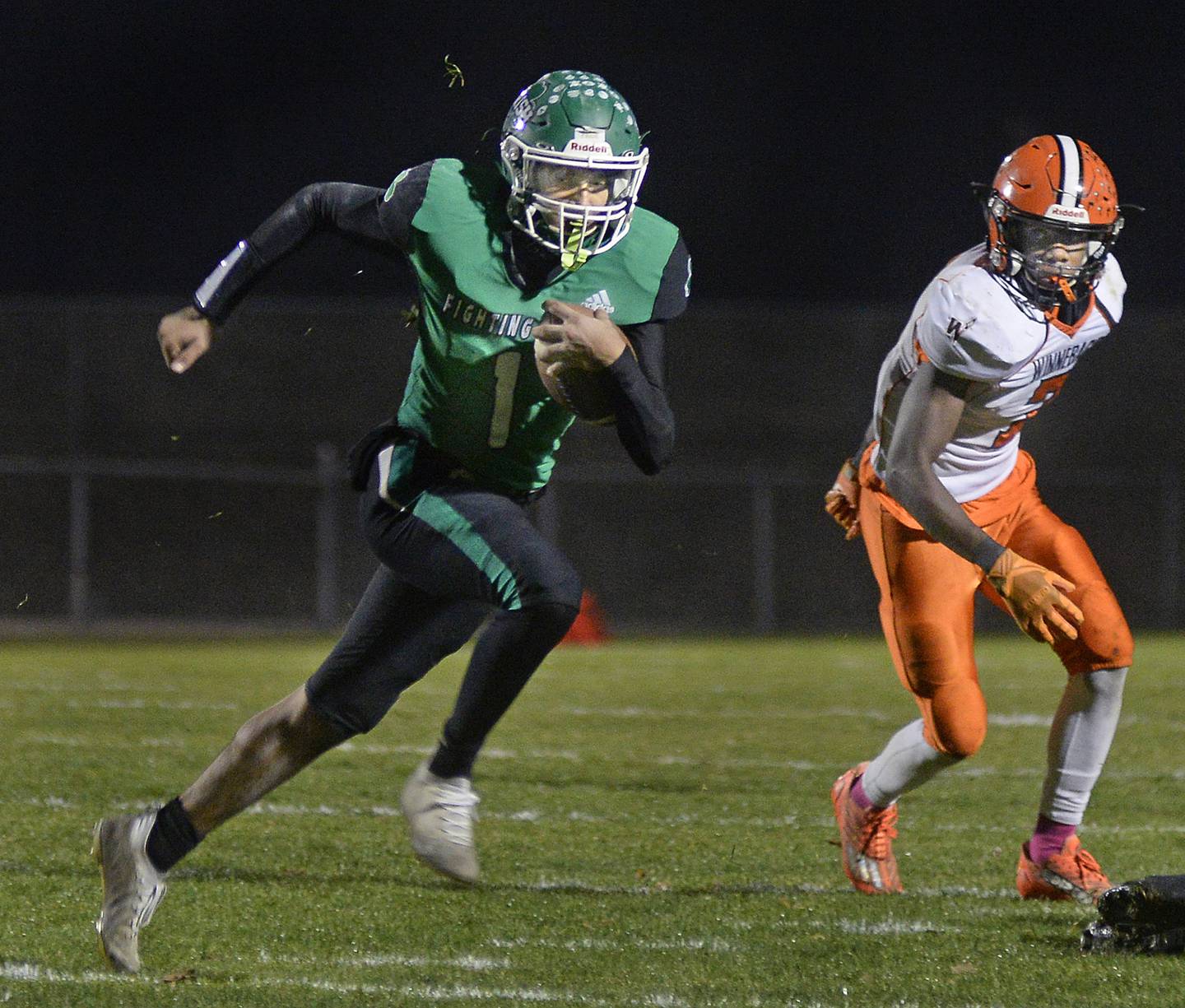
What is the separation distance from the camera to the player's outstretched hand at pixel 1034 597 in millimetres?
3625

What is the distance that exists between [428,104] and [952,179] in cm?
669

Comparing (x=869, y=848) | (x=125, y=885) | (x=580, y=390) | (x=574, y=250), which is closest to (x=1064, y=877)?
(x=869, y=848)

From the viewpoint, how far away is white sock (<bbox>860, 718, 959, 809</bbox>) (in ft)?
13.8

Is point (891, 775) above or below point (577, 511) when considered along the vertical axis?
above

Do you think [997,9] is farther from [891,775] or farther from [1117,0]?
[891,775]

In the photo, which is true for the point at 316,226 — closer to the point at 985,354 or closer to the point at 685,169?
the point at 985,354

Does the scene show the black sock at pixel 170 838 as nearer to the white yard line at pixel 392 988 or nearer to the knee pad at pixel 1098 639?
the white yard line at pixel 392 988

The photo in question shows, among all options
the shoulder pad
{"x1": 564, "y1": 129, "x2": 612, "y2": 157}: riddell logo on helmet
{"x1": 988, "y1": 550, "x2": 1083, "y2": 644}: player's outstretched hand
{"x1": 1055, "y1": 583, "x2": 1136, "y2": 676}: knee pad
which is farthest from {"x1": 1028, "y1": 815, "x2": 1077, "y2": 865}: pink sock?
{"x1": 564, "y1": 129, "x2": 612, "y2": 157}: riddell logo on helmet

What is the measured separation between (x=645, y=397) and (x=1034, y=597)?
98cm

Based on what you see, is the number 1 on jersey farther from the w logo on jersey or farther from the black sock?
the black sock

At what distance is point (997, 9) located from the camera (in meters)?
22.7

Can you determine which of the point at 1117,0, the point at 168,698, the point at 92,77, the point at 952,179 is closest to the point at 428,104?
the point at 92,77

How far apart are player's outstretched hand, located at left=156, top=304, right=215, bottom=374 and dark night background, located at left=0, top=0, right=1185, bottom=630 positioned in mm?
12521

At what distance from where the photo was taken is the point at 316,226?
3668mm
